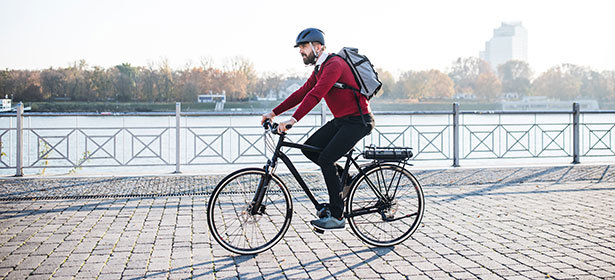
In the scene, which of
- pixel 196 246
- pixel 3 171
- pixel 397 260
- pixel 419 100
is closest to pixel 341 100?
pixel 397 260

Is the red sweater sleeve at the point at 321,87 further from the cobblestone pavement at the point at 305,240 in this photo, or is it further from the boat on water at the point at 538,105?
the boat on water at the point at 538,105

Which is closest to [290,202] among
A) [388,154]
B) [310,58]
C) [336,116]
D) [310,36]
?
[336,116]

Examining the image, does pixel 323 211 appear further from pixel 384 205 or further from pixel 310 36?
pixel 310 36

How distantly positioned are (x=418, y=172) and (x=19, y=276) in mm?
7648

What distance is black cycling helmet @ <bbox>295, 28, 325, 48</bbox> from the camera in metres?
4.72

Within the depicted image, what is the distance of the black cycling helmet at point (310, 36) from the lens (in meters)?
4.72

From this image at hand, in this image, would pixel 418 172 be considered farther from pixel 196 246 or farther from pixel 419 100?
pixel 419 100

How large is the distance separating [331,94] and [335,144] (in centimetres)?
41

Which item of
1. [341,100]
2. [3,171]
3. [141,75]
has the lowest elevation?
[3,171]

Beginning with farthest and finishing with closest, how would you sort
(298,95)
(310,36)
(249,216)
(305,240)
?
(305,240), (298,95), (249,216), (310,36)

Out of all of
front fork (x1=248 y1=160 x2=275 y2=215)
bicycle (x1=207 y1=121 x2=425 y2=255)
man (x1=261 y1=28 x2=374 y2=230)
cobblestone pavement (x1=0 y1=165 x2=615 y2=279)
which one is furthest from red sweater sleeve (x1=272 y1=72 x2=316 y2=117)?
cobblestone pavement (x1=0 y1=165 x2=615 y2=279)

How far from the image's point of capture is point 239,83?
78.6 meters

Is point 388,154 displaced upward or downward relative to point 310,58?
downward

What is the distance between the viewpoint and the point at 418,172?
10719mm
